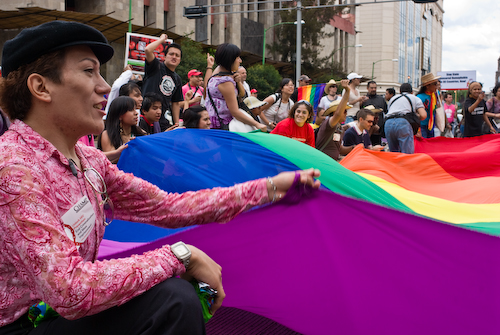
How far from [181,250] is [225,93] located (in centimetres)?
320

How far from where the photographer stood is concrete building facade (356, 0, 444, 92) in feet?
221

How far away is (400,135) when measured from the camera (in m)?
7.53

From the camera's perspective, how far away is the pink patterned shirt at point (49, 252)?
1270 millimetres

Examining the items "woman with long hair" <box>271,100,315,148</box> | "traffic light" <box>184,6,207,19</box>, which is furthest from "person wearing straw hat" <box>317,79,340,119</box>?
"traffic light" <box>184,6,207,19</box>

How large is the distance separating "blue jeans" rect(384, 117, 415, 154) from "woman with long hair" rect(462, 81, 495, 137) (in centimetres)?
280

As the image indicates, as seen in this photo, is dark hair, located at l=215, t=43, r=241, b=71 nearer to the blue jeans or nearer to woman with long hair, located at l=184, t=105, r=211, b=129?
woman with long hair, located at l=184, t=105, r=211, b=129

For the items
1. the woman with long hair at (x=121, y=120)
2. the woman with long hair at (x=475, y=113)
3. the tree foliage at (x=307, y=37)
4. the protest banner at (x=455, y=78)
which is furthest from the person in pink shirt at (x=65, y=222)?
the tree foliage at (x=307, y=37)

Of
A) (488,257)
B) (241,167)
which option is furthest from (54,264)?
(488,257)

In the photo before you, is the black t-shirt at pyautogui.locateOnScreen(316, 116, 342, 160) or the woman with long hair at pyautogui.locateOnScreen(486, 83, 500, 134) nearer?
the black t-shirt at pyautogui.locateOnScreen(316, 116, 342, 160)

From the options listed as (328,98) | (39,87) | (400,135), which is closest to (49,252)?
(39,87)

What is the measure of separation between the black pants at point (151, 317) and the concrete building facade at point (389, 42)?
6075cm

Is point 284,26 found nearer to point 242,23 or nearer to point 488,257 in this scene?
point 242,23

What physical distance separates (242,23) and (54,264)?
124ft

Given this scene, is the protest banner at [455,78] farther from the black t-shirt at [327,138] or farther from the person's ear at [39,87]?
the person's ear at [39,87]
